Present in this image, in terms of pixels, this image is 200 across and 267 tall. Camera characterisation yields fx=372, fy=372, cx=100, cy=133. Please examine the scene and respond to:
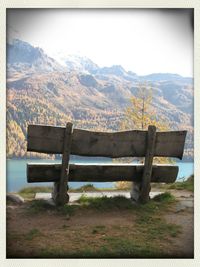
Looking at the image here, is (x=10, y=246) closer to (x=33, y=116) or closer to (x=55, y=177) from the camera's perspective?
(x=55, y=177)

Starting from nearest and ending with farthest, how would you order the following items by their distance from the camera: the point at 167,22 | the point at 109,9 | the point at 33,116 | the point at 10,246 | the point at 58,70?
the point at 10,246, the point at 109,9, the point at 167,22, the point at 33,116, the point at 58,70

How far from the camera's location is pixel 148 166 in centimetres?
510

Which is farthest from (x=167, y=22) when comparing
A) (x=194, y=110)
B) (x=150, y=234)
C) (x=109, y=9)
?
(x=150, y=234)

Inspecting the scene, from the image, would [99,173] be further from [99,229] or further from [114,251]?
[114,251]

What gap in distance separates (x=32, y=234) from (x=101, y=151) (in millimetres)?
1370

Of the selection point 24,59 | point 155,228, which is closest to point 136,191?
point 155,228

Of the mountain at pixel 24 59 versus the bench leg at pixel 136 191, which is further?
the bench leg at pixel 136 191

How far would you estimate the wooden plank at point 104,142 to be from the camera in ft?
15.4

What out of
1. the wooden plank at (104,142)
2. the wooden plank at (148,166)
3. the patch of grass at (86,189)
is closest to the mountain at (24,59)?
the wooden plank at (104,142)

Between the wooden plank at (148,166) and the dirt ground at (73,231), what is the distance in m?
0.37

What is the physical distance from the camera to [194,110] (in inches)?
196

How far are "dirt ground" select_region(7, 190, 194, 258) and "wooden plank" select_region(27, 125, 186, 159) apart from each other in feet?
2.64

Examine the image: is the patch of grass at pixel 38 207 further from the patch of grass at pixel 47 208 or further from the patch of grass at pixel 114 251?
the patch of grass at pixel 114 251
